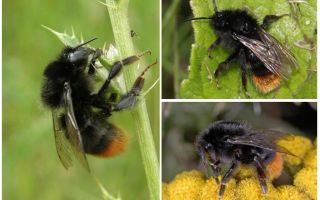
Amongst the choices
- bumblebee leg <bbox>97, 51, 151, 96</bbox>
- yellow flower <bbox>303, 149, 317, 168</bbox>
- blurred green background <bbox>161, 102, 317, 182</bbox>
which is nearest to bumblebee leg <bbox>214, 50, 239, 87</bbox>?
blurred green background <bbox>161, 102, 317, 182</bbox>

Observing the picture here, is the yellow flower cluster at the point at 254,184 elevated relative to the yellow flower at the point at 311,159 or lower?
lower

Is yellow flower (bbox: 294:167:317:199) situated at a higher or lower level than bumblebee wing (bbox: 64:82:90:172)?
lower

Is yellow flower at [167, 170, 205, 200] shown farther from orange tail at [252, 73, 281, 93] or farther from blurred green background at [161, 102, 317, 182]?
orange tail at [252, 73, 281, 93]

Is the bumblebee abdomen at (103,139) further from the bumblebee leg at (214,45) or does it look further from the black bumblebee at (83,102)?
the bumblebee leg at (214,45)

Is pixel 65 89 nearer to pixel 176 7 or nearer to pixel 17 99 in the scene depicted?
pixel 176 7

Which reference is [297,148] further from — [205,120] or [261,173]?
[205,120]

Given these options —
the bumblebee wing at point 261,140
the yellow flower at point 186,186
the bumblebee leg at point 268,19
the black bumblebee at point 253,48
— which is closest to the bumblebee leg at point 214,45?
the black bumblebee at point 253,48
